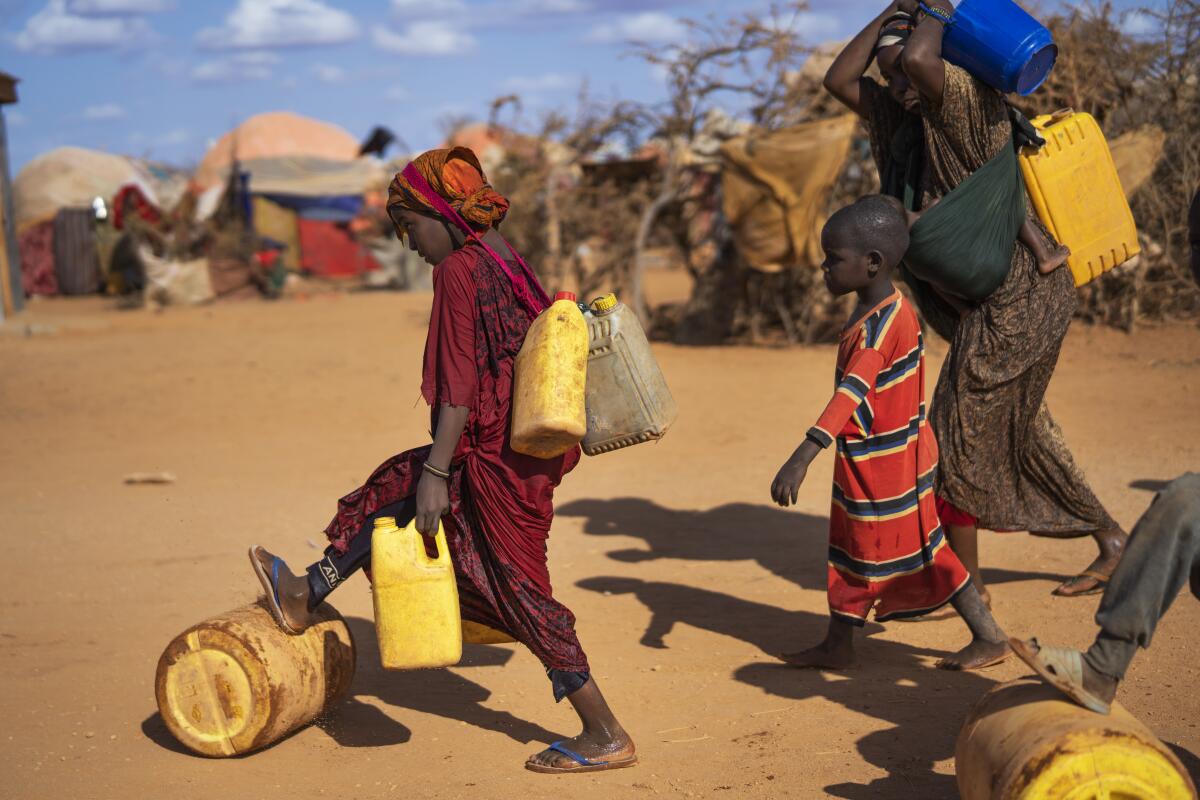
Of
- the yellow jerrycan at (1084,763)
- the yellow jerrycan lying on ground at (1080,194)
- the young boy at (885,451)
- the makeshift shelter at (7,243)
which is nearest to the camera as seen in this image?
the yellow jerrycan at (1084,763)

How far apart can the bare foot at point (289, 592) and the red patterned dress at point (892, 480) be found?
1702mm

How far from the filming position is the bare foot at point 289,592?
3518 millimetres

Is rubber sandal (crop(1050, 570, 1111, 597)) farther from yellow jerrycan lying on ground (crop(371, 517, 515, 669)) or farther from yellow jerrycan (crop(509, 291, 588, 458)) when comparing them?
yellow jerrycan lying on ground (crop(371, 517, 515, 669))

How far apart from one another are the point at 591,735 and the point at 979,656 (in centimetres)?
138

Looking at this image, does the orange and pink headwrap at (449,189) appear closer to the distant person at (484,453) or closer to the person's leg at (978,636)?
the distant person at (484,453)

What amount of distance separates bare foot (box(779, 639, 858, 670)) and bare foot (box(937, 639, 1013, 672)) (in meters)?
0.32

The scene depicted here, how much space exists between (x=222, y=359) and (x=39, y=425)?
128 inches

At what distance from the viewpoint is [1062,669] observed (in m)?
2.53

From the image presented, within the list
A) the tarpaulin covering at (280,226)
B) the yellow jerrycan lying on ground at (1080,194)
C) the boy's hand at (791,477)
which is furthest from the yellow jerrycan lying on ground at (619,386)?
the tarpaulin covering at (280,226)

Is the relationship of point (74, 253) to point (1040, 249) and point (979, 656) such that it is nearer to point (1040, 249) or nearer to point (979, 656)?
point (1040, 249)

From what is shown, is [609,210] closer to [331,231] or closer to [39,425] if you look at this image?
[39,425]

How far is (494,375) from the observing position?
129 inches

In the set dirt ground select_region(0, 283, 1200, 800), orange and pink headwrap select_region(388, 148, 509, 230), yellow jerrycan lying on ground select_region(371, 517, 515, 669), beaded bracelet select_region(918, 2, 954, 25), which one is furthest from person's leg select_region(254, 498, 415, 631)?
beaded bracelet select_region(918, 2, 954, 25)

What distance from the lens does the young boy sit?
12.0 feet
